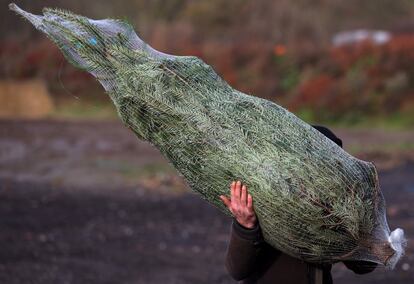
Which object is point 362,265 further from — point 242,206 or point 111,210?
point 111,210

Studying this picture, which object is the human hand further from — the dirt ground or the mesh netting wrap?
the dirt ground

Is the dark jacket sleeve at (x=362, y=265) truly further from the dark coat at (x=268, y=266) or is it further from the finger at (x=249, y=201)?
the finger at (x=249, y=201)

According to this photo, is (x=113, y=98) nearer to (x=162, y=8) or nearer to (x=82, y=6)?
(x=82, y=6)

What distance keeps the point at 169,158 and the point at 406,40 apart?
733 inches

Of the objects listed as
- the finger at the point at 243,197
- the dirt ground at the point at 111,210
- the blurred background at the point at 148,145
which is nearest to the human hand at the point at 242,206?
the finger at the point at 243,197

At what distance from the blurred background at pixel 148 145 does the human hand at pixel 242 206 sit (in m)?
1.43

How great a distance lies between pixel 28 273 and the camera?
7340 millimetres

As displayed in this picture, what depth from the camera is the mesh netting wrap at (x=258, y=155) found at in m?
3.33

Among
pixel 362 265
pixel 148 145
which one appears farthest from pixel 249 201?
pixel 148 145

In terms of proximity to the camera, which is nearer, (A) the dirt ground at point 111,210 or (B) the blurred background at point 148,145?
(A) the dirt ground at point 111,210

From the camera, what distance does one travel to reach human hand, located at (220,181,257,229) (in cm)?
335

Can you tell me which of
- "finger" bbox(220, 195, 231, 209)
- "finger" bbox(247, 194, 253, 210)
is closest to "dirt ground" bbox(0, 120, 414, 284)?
"finger" bbox(220, 195, 231, 209)

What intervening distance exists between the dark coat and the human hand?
0.13 feet

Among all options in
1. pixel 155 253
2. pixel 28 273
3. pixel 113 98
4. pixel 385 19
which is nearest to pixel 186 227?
pixel 155 253
